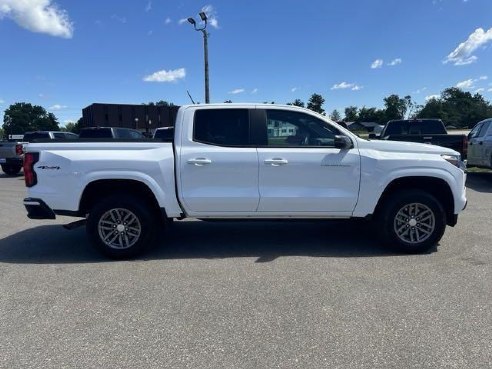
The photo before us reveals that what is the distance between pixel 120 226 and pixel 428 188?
4.11 meters

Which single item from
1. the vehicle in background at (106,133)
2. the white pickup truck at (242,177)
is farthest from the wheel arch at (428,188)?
the vehicle in background at (106,133)

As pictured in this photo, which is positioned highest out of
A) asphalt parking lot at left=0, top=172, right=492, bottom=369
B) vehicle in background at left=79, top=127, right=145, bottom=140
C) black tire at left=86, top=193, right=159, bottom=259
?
vehicle in background at left=79, top=127, right=145, bottom=140

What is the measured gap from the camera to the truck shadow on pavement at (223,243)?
18.7ft

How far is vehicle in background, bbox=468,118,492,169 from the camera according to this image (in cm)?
1270

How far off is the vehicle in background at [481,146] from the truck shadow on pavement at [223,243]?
7.69 m

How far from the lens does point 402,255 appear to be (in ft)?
18.5

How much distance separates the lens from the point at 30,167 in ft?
18.0

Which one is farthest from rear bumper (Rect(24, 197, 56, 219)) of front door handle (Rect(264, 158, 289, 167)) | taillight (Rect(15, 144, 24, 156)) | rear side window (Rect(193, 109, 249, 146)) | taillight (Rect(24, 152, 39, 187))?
taillight (Rect(15, 144, 24, 156))

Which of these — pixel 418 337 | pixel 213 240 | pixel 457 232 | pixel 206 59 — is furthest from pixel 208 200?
pixel 206 59

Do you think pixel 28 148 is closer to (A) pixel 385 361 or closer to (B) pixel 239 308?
(B) pixel 239 308

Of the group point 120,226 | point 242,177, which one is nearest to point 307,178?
point 242,177

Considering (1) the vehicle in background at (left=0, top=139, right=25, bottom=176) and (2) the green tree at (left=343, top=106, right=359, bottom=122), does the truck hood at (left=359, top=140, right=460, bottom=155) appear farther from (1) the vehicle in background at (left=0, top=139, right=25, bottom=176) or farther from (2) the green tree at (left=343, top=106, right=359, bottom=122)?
(2) the green tree at (left=343, top=106, right=359, bottom=122)

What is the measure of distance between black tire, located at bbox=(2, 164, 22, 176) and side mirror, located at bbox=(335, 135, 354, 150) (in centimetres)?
1680

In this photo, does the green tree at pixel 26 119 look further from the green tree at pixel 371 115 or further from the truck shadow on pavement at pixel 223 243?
the truck shadow on pavement at pixel 223 243
